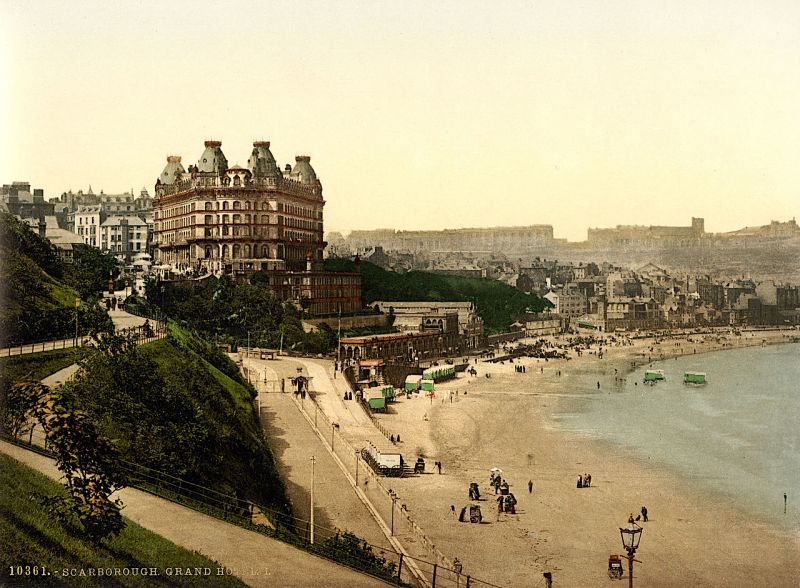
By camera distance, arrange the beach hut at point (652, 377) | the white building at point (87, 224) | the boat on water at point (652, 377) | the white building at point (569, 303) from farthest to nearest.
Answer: the white building at point (569, 303), the white building at point (87, 224), the beach hut at point (652, 377), the boat on water at point (652, 377)

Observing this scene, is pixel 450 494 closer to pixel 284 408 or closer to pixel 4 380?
pixel 284 408

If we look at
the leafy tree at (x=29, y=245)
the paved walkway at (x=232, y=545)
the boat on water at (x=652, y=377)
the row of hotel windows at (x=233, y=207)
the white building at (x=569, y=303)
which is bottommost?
the boat on water at (x=652, y=377)

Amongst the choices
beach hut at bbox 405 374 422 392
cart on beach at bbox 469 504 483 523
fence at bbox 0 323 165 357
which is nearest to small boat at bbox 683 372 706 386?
beach hut at bbox 405 374 422 392

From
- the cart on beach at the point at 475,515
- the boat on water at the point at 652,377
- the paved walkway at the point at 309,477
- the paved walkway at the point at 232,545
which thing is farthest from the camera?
the boat on water at the point at 652,377

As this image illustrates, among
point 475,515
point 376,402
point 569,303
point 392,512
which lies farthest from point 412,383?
point 569,303

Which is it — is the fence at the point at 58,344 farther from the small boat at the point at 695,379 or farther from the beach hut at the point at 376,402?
the small boat at the point at 695,379

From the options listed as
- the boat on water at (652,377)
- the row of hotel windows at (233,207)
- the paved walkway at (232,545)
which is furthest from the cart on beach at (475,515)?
the row of hotel windows at (233,207)

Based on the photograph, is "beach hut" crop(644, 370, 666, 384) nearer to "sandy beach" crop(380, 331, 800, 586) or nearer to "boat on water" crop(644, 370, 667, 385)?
"boat on water" crop(644, 370, 667, 385)
